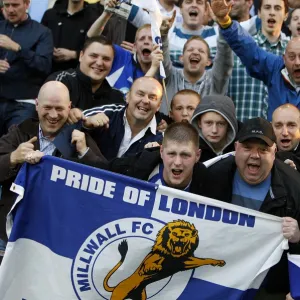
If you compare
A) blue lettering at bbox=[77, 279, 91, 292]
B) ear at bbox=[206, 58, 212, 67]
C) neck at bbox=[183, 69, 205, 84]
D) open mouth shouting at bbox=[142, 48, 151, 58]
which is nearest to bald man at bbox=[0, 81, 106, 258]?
blue lettering at bbox=[77, 279, 91, 292]

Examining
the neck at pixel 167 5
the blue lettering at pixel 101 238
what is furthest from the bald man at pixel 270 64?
the blue lettering at pixel 101 238

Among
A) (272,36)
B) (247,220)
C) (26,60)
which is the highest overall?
(272,36)

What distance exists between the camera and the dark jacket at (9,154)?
25.8 feet

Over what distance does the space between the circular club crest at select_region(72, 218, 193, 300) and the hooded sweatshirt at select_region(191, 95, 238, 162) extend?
123cm

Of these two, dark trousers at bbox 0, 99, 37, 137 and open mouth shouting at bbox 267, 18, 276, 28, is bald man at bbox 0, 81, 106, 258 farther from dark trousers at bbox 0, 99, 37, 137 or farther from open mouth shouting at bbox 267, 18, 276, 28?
open mouth shouting at bbox 267, 18, 276, 28

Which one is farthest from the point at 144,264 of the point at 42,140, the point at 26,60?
the point at 26,60

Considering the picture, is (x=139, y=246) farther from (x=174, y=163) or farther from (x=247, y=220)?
(x=247, y=220)

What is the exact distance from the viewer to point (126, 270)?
7.36 meters

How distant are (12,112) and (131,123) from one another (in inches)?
76.2

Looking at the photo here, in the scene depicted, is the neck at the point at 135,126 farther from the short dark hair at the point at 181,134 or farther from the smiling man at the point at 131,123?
the short dark hair at the point at 181,134

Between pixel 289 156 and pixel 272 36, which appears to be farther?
pixel 272 36

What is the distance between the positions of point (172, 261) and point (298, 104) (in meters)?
2.80

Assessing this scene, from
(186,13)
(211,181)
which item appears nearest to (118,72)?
(186,13)

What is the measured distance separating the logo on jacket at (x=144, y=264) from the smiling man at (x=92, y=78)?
2.31 m
